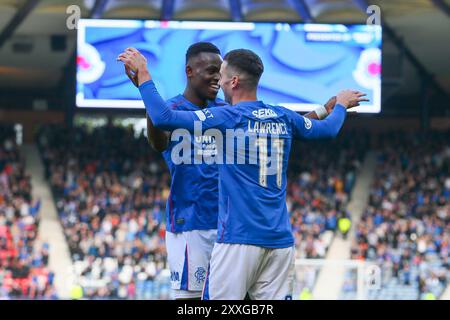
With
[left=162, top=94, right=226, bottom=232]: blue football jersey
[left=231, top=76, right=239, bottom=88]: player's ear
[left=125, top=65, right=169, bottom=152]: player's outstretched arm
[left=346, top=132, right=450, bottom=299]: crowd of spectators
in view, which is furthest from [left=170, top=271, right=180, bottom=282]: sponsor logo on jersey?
[left=346, top=132, right=450, bottom=299]: crowd of spectators

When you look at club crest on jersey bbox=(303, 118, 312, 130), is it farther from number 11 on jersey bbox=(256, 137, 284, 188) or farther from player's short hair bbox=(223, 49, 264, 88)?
player's short hair bbox=(223, 49, 264, 88)

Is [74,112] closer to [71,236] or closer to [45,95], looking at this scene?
[45,95]

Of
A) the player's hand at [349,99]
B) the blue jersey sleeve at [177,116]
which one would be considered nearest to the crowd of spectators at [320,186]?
the player's hand at [349,99]

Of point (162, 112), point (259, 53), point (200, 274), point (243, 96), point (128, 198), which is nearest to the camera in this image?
point (162, 112)

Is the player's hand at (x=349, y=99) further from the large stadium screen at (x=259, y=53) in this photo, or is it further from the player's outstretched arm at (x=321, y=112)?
the large stadium screen at (x=259, y=53)

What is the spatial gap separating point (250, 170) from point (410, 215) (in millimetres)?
17952

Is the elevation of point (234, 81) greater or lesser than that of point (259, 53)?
lesser

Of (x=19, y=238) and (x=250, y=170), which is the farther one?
(x=19, y=238)

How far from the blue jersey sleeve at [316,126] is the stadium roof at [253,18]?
1519 cm

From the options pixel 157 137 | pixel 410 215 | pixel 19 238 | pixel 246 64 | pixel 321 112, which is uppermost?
pixel 246 64

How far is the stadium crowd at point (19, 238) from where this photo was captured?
63.0 feet

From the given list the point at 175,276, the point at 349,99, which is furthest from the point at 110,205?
the point at 349,99

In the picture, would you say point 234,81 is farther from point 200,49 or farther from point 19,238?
point 19,238

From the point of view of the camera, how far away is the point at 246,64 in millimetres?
4406
